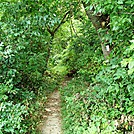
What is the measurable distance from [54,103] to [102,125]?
3398mm

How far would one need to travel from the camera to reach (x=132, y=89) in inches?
133

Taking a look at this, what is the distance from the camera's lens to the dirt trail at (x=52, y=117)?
16.3 feet

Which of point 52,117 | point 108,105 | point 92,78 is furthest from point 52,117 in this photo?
point 108,105

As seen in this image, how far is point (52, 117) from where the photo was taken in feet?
19.0

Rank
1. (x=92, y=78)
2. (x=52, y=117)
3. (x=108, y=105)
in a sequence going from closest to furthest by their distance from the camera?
Answer: (x=108, y=105) → (x=92, y=78) → (x=52, y=117)

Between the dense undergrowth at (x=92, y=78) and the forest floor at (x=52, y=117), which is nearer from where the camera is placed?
the dense undergrowth at (x=92, y=78)

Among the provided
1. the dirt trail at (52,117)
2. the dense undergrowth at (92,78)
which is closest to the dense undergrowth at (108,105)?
the dense undergrowth at (92,78)

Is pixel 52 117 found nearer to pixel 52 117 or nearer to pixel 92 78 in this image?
pixel 52 117

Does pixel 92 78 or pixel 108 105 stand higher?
pixel 92 78

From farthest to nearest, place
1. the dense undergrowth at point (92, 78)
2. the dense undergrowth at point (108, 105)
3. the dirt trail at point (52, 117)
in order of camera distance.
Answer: the dirt trail at point (52, 117)
the dense undergrowth at point (108, 105)
the dense undergrowth at point (92, 78)

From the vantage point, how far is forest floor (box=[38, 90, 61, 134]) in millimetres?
4961

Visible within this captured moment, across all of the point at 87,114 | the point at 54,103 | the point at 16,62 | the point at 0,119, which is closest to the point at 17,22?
the point at 16,62

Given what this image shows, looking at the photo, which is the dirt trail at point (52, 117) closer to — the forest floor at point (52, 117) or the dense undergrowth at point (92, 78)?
the forest floor at point (52, 117)

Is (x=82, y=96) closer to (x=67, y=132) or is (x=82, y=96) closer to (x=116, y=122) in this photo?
(x=67, y=132)
